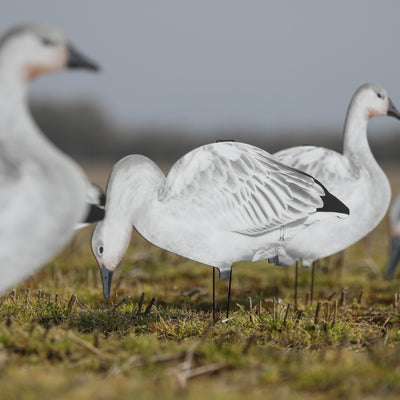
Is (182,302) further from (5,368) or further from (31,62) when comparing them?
(31,62)

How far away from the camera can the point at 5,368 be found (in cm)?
425

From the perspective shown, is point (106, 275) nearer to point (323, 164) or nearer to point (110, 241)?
point (110, 241)

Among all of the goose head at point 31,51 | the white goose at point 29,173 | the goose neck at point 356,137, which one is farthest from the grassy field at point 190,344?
the goose head at point 31,51

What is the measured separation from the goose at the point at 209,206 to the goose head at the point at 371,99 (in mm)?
1949

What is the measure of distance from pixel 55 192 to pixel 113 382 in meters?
1.46

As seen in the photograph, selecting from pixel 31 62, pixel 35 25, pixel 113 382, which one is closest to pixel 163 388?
pixel 113 382

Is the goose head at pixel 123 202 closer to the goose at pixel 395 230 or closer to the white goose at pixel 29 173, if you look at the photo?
the white goose at pixel 29 173

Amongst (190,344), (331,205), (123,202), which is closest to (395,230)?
(331,205)

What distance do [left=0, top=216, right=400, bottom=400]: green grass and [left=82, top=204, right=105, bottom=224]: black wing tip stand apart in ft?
3.47

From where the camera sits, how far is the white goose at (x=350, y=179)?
7.02 meters

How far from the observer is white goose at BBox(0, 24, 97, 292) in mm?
4031

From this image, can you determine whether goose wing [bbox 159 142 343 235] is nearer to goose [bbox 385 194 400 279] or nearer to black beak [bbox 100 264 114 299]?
black beak [bbox 100 264 114 299]

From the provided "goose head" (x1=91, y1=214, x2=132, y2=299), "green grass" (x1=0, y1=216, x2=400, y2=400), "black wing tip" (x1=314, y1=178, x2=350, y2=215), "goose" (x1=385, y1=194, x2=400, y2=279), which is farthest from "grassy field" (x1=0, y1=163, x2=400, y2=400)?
"black wing tip" (x1=314, y1=178, x2=350, y2=215)

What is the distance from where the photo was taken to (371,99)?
7.56 meters
